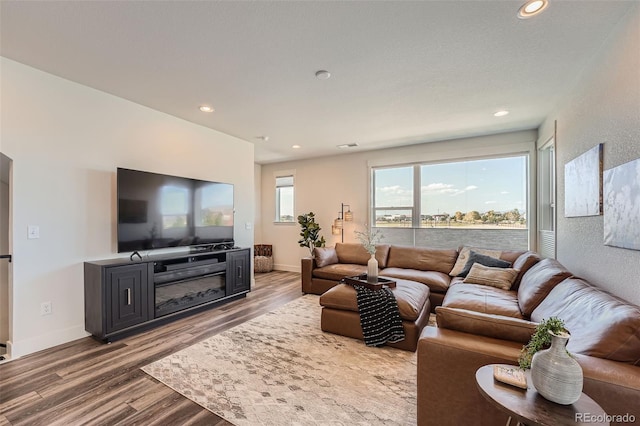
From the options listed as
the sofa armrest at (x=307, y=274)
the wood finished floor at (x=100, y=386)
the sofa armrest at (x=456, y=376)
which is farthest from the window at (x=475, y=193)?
the wood finished floor at (x=100, y=386)

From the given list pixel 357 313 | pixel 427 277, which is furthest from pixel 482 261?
pixel 357 313

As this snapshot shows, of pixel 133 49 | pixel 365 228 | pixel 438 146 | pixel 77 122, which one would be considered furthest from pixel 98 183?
pixel 438 146

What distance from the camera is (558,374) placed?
1003 millimetres

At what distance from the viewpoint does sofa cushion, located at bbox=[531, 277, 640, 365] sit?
3.91 ft

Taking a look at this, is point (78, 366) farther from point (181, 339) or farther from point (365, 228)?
point (365, 228)

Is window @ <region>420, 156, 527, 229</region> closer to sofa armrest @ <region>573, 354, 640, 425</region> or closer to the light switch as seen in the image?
sofa armrest @ <region>573, 354, 640, 425</region>

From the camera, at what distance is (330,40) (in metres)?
2.09

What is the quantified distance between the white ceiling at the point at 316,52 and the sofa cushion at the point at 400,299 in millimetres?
2182

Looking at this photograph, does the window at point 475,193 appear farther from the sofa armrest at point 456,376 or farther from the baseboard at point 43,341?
the baseboard at point 43,341

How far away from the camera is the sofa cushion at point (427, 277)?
12.1 feet

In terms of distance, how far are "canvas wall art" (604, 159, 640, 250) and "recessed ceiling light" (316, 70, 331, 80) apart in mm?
2269

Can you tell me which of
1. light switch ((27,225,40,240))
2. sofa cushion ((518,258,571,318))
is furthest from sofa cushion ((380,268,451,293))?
light switch ((27,225,40,240))

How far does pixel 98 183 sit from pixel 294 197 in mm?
3894

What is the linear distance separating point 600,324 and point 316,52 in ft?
8.20
